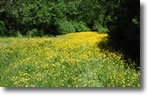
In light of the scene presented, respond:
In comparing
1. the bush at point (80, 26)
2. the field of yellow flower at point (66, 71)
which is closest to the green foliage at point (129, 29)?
the field of yellow flower at point (66, 71)

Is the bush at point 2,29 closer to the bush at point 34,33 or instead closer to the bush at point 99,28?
the bush at point 34,33

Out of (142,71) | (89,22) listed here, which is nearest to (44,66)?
(142,71)

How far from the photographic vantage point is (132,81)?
3.43 metres

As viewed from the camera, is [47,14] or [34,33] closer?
[47,14]

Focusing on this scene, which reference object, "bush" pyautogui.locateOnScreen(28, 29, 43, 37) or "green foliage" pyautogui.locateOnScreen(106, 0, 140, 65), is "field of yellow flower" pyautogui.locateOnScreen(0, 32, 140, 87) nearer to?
"green foliage" pyautogui.locateOnScreen(106, 0, 140, 65)

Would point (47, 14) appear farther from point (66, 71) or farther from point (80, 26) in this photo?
point (66, 71)

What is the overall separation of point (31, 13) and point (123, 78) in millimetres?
7442

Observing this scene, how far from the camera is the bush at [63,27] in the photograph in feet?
35.4

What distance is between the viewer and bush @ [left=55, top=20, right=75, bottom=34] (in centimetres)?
1080

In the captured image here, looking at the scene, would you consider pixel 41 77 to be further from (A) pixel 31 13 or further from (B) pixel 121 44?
(A) pixel 31 13

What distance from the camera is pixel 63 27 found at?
36.1ft

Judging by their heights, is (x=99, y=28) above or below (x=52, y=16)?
below

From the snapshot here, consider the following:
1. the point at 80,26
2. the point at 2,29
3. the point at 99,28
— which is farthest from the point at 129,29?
the point at 2,29

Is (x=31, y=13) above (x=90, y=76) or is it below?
above
